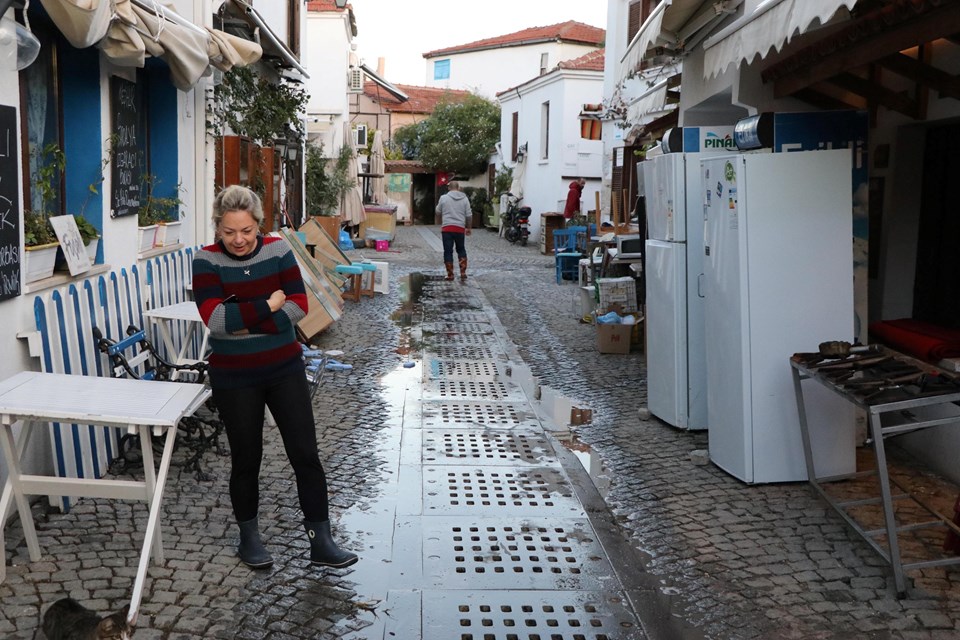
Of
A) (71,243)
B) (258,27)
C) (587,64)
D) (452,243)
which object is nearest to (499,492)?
(71,243)

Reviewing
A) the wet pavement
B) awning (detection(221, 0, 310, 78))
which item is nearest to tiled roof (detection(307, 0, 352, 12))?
awning (detection(221, 0, 310, 78))

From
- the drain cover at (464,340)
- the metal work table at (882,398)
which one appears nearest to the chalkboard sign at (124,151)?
the drain cover at (464,340)

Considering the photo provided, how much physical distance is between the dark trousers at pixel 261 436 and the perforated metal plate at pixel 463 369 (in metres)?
4.65

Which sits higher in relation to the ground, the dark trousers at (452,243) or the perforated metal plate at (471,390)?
the dark trousers at (452,243)

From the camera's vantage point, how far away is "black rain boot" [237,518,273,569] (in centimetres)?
450

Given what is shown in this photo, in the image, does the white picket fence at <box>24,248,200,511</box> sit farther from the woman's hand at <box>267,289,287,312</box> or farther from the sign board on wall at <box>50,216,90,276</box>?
the woman's hand at <box>267,289,287,312</box>

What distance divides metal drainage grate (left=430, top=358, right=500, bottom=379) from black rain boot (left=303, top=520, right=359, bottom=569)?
4.63 metres

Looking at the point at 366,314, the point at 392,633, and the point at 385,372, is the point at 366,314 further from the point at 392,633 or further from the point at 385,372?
the point at 392,633

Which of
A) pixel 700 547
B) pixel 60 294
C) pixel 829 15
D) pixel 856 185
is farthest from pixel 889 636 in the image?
pixel 60 294

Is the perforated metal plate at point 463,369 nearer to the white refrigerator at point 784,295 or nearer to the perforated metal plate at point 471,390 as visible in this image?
the perforated metal plate at point 471,390

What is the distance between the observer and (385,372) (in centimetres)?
931

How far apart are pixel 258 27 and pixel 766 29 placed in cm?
740

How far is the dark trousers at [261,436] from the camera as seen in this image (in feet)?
14.2

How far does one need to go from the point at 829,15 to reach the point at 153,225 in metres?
5.57
